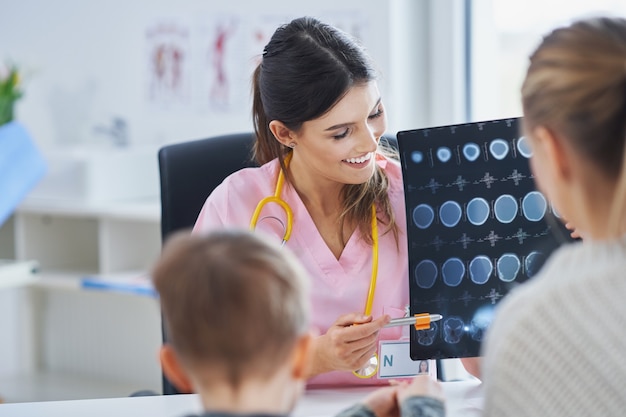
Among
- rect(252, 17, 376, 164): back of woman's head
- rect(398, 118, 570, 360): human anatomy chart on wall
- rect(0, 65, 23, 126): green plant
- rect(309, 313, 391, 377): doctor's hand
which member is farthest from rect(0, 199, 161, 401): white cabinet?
rect(398, 118, 570, 360): human anatomy chart on wall

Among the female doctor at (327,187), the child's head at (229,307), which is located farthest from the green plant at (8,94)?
the child's head at (229,307)

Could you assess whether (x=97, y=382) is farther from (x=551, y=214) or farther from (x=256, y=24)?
(x=551, y=214)

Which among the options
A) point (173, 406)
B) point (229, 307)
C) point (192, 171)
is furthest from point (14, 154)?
point (229, 307)

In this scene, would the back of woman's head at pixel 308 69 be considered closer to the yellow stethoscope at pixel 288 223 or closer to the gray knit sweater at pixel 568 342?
the yellow stethoscope at pixel 288 223

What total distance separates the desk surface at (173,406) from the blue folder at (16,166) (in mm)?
1377

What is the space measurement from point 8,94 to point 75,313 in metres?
0.82

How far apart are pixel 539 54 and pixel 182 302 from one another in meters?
0.41

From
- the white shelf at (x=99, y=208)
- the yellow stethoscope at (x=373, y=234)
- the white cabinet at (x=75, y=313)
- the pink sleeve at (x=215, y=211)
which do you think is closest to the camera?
the yellow stethoscope at (x=373, y=234)

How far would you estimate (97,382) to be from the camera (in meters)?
3.15

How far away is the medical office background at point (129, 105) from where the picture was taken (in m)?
2.57

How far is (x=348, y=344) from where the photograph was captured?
Result: 54.5 inches

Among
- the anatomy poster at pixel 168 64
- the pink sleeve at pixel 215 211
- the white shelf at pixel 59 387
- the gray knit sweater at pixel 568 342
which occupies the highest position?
the anatomy poster at pixel 168 64

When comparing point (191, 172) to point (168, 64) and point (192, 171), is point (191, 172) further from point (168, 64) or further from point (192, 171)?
point (168, 64)

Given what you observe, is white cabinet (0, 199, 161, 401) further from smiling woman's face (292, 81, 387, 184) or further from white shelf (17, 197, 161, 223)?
smiling woman's face (292, 81, 387, 184)
